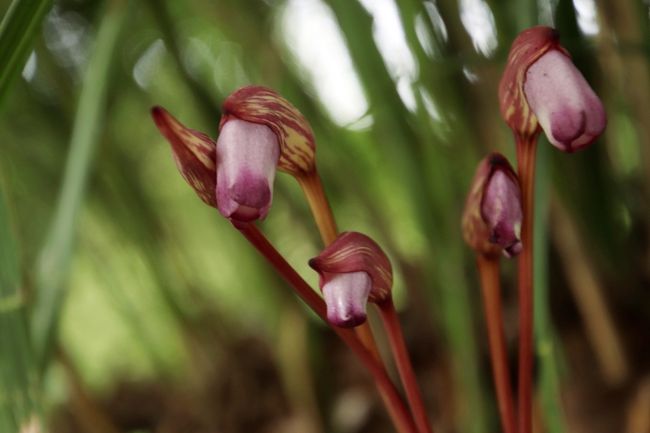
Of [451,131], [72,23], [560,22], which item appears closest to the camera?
[560,22]

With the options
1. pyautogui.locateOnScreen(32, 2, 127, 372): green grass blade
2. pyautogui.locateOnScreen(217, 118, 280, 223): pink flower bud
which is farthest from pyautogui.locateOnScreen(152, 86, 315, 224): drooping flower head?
pyautogui.locateOnScreen(32, 2, 127, 372): green grass blade

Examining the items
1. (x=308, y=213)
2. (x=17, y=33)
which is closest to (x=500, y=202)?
(x=17, y=33)

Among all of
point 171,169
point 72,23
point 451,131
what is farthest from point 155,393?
point 451,131

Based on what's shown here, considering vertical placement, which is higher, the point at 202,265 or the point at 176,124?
the point at 176,124

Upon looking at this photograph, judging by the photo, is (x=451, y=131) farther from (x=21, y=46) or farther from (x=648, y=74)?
(x=21, y=46)

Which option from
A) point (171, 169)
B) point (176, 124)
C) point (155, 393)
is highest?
point (176, 124)

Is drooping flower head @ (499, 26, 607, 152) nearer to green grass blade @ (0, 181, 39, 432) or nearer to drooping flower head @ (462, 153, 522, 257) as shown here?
drooping flower head @ (462, 153, 522, 257)

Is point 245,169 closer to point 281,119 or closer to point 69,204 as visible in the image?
point 281,119
